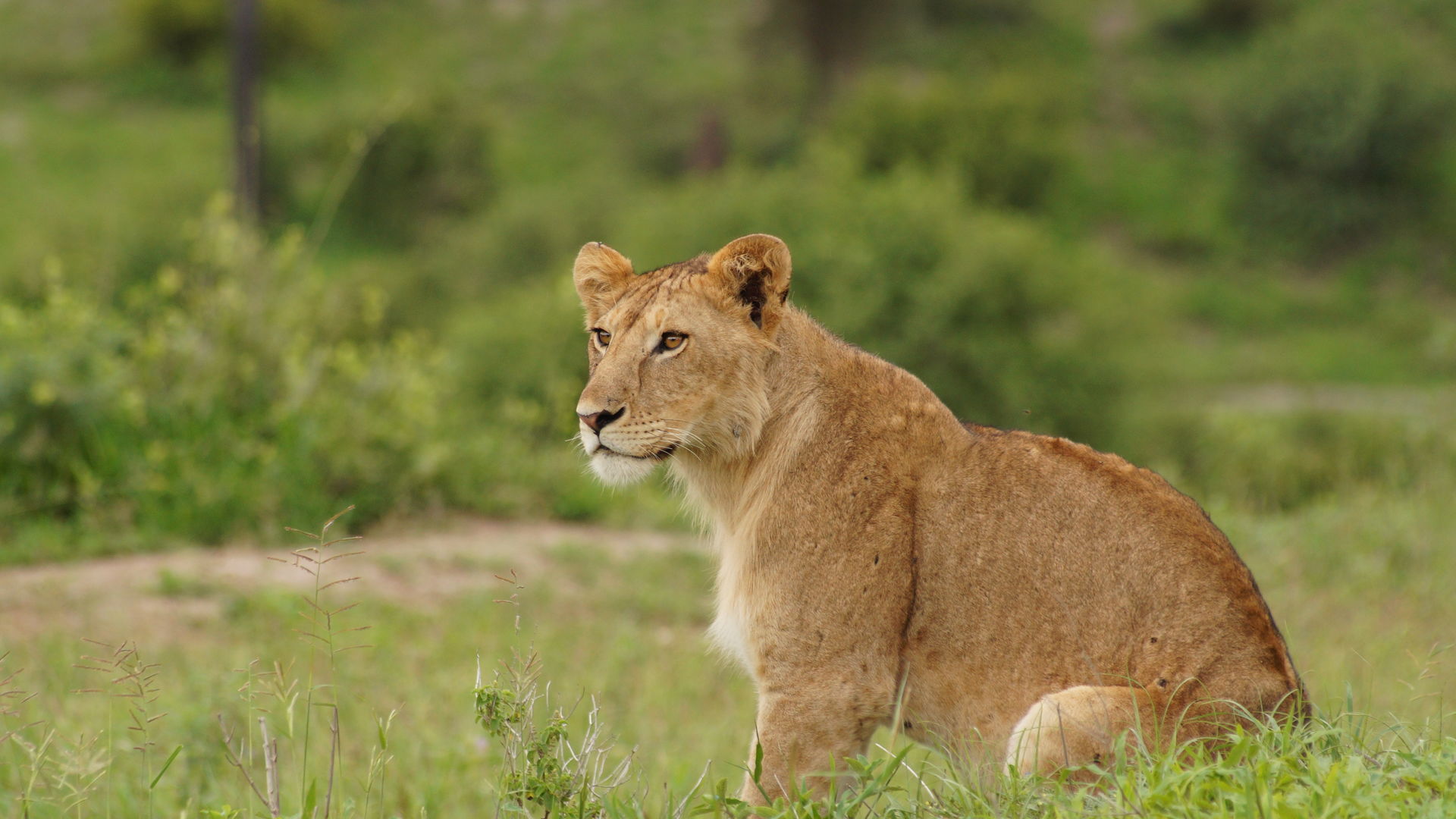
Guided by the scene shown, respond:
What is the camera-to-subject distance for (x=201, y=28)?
41.9 metres

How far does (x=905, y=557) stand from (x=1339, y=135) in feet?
123

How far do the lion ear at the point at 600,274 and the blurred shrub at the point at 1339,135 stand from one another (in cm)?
3706

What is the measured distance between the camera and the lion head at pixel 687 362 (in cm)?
360

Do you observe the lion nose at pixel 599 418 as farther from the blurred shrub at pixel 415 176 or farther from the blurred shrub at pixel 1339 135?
the blurred shrub at pixel 1339 135

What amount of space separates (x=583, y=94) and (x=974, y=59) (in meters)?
12.2

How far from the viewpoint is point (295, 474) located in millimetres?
8914

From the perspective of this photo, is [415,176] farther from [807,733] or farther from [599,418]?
[807,733]

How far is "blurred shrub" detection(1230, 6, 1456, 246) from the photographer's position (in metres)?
36.7

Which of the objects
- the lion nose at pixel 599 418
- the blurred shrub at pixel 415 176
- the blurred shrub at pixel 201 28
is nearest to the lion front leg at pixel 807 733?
the lion nose at pixel 599 418

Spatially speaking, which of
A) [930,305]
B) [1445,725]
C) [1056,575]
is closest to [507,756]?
[1056,575]

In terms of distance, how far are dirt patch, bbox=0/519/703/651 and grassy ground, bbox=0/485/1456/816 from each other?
0.07 feet

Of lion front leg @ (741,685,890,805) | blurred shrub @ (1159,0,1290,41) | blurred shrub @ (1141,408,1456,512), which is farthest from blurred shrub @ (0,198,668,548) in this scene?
blurred shrub @ (1159,0,1290,41)

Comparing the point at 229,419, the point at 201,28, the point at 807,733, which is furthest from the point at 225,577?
the point at 201,28

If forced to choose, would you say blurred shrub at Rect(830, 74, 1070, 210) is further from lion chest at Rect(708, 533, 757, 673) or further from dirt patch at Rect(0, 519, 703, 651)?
lion chest at Rect(708, 533, 757, 673)
